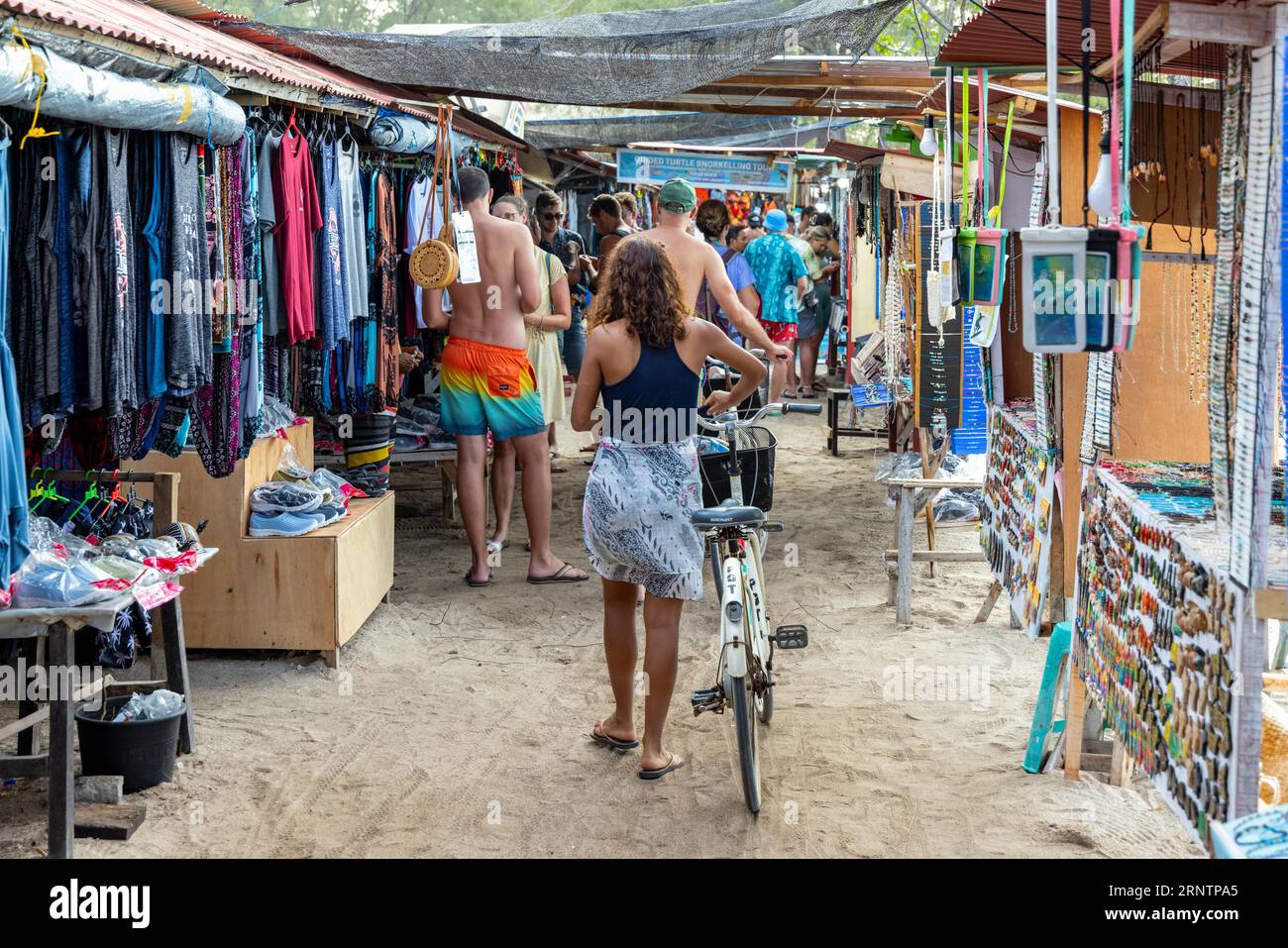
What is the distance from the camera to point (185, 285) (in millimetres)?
4527

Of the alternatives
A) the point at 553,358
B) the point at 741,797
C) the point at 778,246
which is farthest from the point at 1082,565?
the point at 778,246

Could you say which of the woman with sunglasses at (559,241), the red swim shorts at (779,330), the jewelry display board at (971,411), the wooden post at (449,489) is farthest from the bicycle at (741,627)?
the red swim shorts at (779,330)

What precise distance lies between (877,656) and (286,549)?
2.62 metres

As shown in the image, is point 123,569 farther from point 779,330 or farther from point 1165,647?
point 779,330

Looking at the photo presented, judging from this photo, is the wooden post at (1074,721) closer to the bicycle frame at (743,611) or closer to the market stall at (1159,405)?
the market stall at (1159,405)

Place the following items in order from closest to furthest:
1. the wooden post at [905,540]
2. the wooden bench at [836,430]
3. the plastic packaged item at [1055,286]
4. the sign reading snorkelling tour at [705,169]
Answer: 1. the plastic packaged item at [1055,286]
2. the wooden post at [905,540]
3. the wooden bench at [836,430]
4. the sign reading snorkelling tour at [705,169]

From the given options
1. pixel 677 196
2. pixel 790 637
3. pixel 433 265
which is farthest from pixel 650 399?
pixel 677 196

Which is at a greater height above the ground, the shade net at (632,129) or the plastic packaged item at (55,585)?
the shade net at (632,129)

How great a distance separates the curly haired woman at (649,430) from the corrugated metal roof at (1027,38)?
46.1 inches

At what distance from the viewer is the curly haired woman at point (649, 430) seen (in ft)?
14.2

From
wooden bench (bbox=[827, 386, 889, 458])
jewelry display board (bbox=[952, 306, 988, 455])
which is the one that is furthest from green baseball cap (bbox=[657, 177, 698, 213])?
wooden bench (bbox=[827, 386, 889, 458])

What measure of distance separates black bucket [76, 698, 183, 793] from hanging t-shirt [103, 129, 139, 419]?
3.29ft
